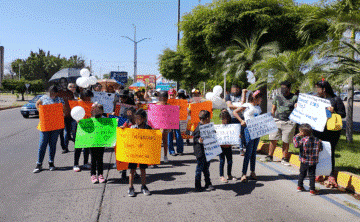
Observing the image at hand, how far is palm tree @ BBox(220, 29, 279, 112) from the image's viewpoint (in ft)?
41.3

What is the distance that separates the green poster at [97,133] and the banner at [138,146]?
0.49 metres

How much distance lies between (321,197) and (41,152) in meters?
5.38

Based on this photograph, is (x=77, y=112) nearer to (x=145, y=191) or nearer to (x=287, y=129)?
(x=145, y=191)

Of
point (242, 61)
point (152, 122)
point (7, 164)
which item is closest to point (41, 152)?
point (7, 164)

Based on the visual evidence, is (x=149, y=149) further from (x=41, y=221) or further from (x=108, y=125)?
(x=41, y=221)

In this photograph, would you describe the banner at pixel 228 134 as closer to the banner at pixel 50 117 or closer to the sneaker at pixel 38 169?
the banner at pixel 50 117

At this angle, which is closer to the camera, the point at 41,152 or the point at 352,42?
the point at 41,152

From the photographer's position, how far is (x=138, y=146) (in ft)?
17.2

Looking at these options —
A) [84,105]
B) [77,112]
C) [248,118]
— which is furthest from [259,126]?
[84,105]

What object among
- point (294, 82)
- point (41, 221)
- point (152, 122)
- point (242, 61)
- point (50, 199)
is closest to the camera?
point (41, 221)

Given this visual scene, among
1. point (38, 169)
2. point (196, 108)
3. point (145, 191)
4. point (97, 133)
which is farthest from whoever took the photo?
point (196, 108)

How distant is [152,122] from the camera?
23.8ft

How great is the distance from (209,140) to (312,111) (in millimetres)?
2031

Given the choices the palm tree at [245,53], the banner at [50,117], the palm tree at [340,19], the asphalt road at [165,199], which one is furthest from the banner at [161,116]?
the palm tree at [245,53]
